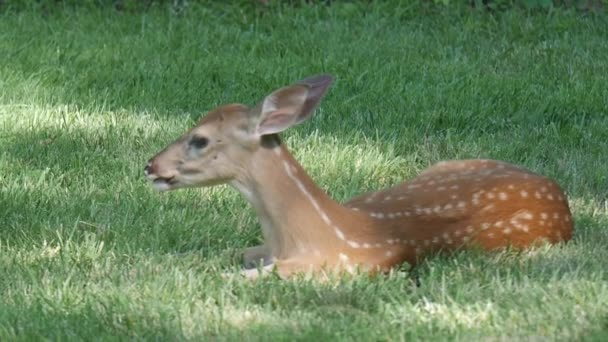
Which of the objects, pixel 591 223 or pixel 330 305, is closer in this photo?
pixel 330 305

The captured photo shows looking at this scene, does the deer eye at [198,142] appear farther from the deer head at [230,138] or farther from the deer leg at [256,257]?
the deer leg at [256,257]

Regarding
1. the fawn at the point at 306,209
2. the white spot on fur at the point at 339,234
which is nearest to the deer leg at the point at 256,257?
the fawn at the point at 306,209

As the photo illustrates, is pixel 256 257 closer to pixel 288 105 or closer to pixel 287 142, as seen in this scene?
pixel 288 105

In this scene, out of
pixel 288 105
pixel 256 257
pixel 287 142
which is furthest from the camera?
pixel 287 142

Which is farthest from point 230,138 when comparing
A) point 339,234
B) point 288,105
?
point 339,234

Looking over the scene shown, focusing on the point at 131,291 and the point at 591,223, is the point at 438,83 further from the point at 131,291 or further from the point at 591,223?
the point at 131,291

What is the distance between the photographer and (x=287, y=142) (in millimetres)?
6832

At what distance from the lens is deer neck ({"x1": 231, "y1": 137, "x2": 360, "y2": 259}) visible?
16.4ft

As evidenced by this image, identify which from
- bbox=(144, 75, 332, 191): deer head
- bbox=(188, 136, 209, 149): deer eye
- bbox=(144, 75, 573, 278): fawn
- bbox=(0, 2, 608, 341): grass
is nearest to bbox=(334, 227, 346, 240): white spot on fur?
bbox=(144, 75, 573, 278): fawn

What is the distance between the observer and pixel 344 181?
20.7 feet

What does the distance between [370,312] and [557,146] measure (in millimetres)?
2646

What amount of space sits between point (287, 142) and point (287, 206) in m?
1.83

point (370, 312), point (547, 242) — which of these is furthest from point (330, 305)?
point (547, 242)

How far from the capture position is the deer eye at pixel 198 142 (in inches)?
200
